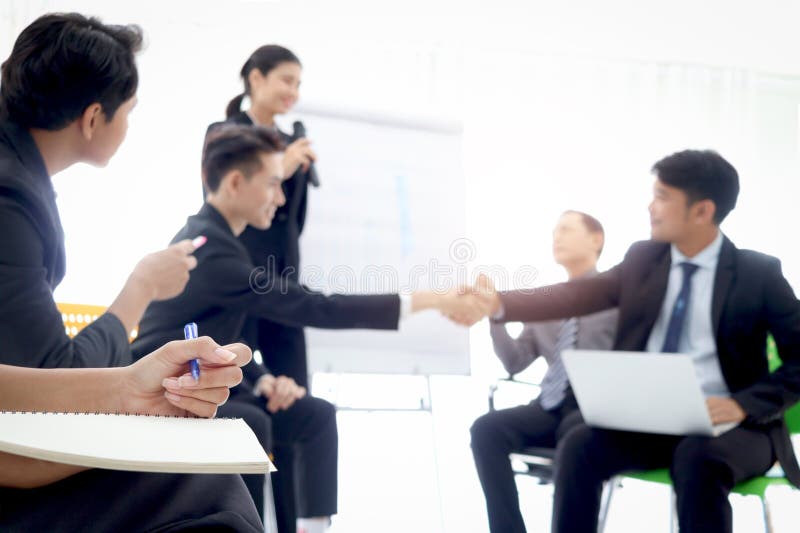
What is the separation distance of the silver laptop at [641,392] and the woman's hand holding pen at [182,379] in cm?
129

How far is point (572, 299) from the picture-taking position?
2.52 m

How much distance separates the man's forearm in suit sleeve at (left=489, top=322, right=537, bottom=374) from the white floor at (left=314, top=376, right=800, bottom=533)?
1.95 ft

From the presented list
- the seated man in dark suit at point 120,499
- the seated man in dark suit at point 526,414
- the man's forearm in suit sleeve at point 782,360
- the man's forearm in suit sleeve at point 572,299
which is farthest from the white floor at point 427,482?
the seated man in dark suit at point 120,499

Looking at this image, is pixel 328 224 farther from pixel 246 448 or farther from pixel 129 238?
pixel 246 448

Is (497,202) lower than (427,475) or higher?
higher

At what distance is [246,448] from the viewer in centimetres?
55

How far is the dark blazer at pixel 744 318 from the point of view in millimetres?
1953

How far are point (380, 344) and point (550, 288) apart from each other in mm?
665

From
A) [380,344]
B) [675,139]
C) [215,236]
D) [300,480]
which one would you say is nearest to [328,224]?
[380,344]

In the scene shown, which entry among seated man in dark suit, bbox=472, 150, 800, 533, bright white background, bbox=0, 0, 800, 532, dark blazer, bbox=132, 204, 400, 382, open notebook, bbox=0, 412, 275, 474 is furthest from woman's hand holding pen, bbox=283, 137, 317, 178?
open notebook, bbox=0, 412, 275, 474

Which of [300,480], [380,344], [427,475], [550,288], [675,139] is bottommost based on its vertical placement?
[427,475]

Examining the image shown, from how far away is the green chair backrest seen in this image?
2.16 meters

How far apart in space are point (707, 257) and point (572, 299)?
421 millimetres

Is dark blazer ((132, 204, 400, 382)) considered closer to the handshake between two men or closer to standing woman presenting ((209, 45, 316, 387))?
standing woman presenting ((209, 45, 316, 387))
